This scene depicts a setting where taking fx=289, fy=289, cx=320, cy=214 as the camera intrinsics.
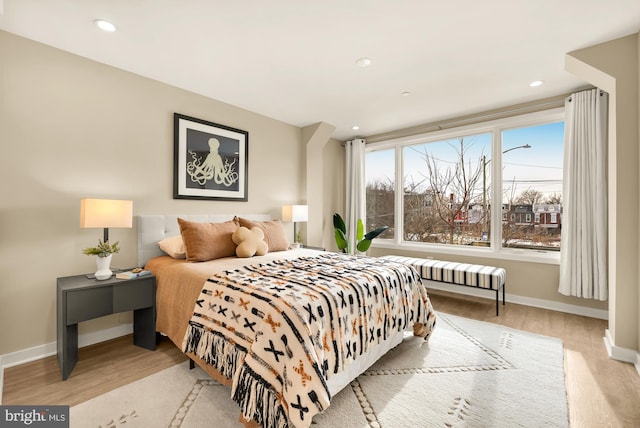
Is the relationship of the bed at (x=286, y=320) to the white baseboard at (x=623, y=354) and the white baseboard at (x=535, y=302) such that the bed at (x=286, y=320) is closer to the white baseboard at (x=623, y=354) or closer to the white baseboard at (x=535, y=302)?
the white baseboard at (x=623, y=354)

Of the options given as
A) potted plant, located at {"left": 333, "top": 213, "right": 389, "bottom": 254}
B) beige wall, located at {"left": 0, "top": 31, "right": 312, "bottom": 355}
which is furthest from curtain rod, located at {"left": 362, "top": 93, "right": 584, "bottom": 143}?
beige wall, located at {"left": 0, "top": 31, "right": 312, "bottom": 355}

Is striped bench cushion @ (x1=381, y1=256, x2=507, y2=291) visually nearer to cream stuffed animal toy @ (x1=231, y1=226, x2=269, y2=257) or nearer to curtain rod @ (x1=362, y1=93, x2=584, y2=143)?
curtain rod @ (x1=362, y1=93, x2=584, y2=143)

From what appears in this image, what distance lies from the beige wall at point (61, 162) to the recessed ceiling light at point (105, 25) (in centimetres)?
62

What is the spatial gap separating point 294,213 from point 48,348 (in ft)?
9.16

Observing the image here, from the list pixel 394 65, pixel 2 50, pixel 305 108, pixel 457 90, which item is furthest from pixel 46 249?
pixel 457 90

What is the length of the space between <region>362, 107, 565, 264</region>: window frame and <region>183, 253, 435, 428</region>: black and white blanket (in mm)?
2131

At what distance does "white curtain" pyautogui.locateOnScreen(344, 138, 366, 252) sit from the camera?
5.14 metres

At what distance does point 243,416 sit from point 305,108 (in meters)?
3.40

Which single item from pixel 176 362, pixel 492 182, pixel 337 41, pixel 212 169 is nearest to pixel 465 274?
pixel 492 182

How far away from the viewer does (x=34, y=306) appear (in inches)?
91.4

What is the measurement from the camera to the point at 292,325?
152 cm

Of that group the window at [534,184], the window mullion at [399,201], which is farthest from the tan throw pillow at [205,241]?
the window at [534,184]

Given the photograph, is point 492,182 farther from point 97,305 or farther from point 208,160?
point 97,305

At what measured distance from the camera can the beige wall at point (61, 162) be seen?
7.30 feet
